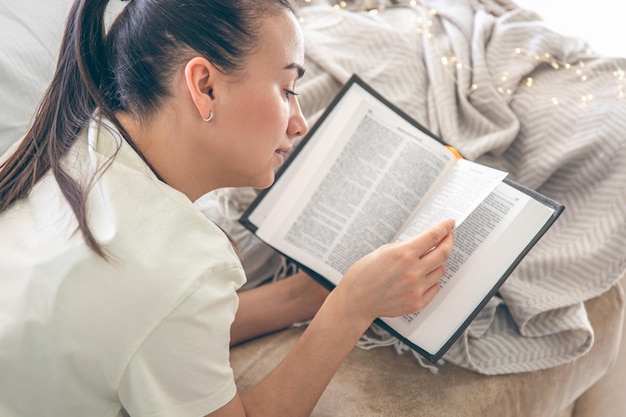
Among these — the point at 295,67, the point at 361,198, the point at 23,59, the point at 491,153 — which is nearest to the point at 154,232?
the point at 295,67

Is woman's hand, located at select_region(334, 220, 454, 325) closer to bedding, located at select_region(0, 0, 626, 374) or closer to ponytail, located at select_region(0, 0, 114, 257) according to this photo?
bedding, located at select_region(0, 0, 626, 374)

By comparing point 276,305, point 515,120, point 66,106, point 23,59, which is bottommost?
point 276,305

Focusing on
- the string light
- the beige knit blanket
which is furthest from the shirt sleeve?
the string light

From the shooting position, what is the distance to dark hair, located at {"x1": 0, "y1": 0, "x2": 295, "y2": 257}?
69 centimetres

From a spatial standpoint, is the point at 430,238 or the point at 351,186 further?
the point at 351,186

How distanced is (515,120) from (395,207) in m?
0.30

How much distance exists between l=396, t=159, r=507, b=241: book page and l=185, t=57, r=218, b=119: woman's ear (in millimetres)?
316

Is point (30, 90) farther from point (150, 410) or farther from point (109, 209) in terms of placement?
point (150, 410)

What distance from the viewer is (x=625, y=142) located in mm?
999

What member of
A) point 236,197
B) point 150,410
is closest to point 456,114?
point 236,197

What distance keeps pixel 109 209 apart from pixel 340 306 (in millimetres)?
294

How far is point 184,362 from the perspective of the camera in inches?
25.7

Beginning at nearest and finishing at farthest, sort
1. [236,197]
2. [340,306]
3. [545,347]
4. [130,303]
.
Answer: [130,303] < [340,306] < [545,347] < [236,197]

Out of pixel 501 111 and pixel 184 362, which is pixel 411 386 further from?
pixel 501 111
